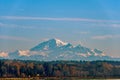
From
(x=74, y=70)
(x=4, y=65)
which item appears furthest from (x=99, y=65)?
(x=4, y=65)

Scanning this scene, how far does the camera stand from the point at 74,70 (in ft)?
527

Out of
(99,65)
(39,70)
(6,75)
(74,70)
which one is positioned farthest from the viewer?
(99,65)

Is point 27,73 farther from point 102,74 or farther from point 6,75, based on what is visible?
point 102,74

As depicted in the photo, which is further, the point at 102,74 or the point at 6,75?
the point at 102,74

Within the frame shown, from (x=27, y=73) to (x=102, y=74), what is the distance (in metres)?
30.4

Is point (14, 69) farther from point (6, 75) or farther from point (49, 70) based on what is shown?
point (49, 70)

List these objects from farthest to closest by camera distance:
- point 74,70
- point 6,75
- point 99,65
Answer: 1. point 99,65
2. point 74,70
3. point 6,75

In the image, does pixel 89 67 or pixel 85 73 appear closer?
pixel 85 73

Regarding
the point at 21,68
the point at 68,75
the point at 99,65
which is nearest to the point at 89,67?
the point at 99,65

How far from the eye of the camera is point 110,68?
6575 inches

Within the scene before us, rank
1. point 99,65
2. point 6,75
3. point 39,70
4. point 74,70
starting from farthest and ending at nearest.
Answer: point 99,65, point 74,70, point 39,70, point 6,75

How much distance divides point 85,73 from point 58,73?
12.3 meters

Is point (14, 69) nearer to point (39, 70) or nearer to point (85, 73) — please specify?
point (39, 70)

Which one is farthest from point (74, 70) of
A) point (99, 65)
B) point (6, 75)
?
point (6, 75)
